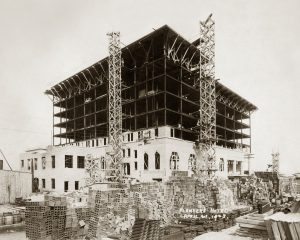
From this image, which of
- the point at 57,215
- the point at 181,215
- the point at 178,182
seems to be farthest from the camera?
the point at 178,182

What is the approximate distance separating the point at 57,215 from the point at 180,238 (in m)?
8.45

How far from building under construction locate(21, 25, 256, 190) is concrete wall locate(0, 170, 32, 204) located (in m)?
10.2

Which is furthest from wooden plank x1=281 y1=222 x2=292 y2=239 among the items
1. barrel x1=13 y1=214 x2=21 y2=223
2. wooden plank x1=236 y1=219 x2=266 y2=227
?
barrel x1=13 y1=214 x2=21 y2=223

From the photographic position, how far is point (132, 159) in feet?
158

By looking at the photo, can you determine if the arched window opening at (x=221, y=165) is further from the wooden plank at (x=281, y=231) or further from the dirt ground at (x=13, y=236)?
the wooden plank at (x=281, y=231)

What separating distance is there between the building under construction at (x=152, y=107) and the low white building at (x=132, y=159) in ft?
0.50

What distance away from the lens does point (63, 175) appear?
4734 centimetres

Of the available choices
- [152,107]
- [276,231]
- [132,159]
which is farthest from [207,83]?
[276,231]

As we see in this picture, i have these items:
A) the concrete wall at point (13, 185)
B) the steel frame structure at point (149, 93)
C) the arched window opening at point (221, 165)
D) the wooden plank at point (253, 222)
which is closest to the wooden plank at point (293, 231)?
the wooden plank at point (253, 222)

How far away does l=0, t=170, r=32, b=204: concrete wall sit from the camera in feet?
115

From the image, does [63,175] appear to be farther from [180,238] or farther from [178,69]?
[180,238]

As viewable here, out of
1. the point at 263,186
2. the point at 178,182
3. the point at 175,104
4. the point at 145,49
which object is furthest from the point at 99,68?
the point at 263,186

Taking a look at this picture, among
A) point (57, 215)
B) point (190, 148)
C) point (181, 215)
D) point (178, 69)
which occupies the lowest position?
point (181, 215)

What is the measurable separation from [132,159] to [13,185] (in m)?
18.6
